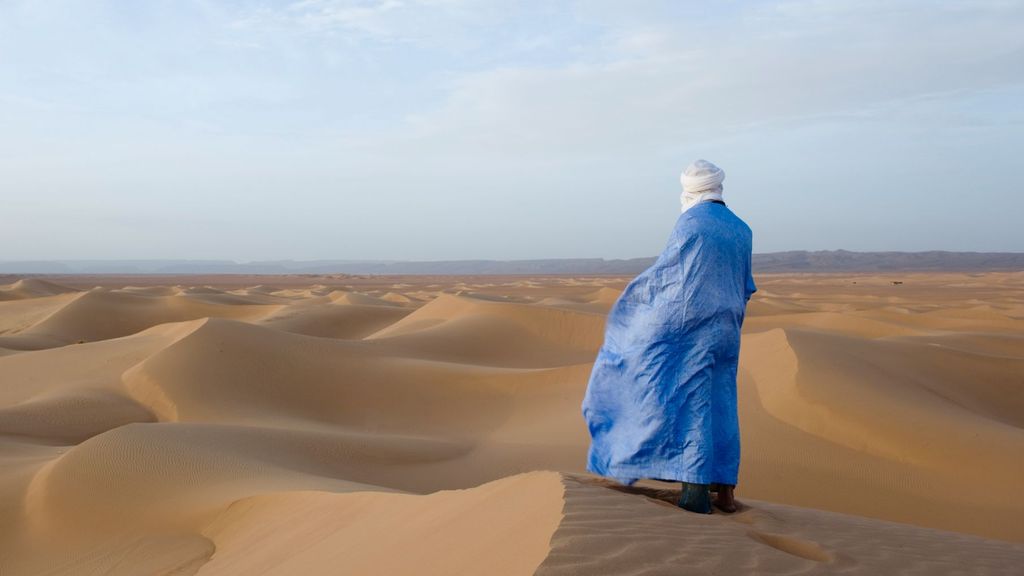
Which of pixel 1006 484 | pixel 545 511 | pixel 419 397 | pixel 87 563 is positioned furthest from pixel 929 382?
pixel 87 563

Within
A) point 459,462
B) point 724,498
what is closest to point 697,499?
point 724,498

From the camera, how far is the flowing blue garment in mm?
4008

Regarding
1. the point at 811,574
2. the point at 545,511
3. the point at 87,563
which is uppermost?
the point at 545,511

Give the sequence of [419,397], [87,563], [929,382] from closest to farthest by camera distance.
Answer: [87,563] < [929,382] < [419,397]

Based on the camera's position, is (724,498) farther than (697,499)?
Yes

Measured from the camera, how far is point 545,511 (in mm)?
3457

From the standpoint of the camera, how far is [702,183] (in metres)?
4.28

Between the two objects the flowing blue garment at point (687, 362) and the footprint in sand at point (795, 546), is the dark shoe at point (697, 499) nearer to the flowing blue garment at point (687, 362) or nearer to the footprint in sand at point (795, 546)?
the flowing blue garment at point (687, 362)

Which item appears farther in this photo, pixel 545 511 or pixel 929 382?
pixel 929 382

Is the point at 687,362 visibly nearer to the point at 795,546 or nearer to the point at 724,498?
the point at 724,498

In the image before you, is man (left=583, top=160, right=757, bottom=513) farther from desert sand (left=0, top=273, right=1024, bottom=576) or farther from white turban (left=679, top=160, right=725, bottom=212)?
desert sand (left=0, top=273, right=1024, bottom=576)

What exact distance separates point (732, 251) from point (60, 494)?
16.7 feet

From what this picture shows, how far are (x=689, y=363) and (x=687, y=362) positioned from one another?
11mm

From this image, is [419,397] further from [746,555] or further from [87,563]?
[746,555]
